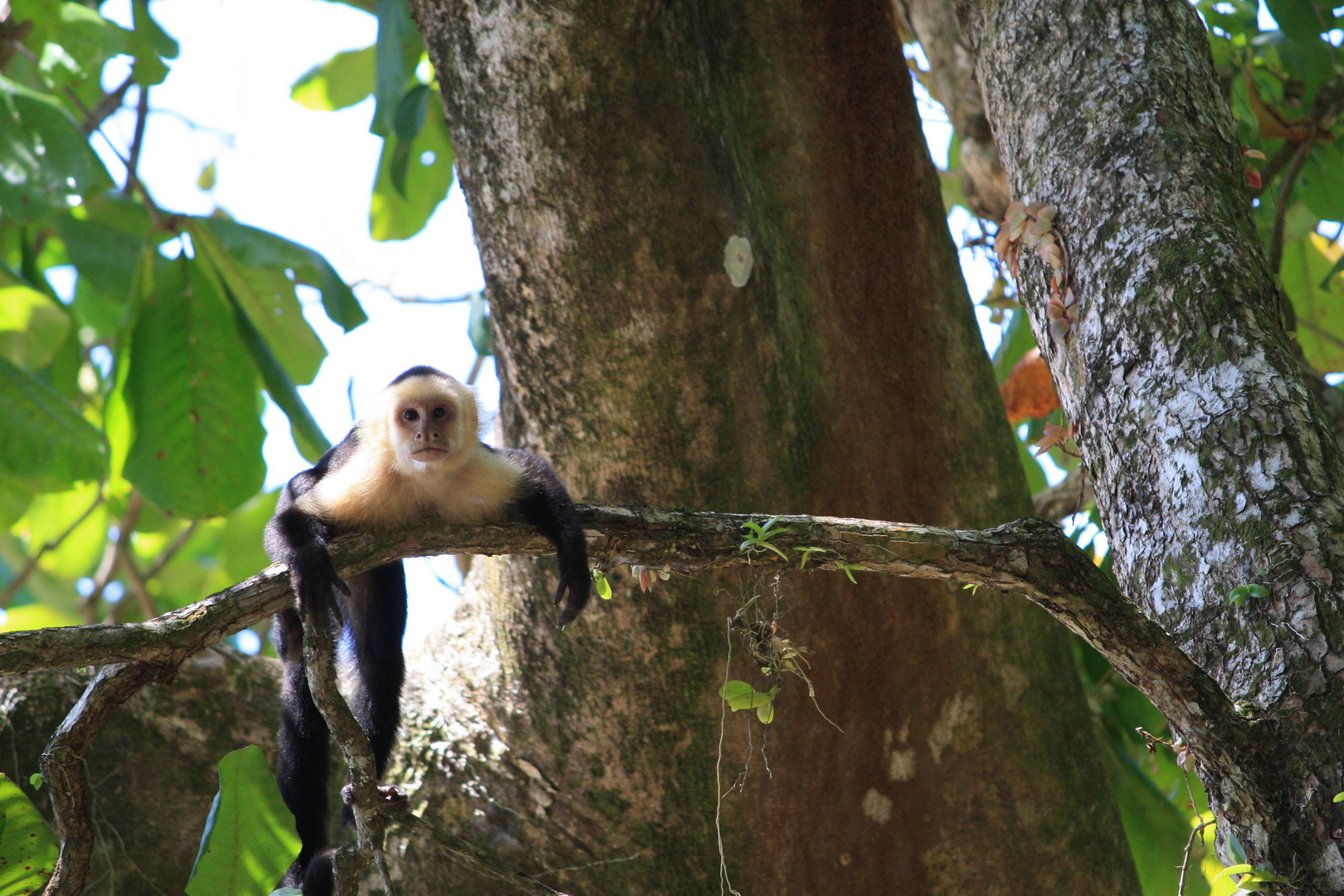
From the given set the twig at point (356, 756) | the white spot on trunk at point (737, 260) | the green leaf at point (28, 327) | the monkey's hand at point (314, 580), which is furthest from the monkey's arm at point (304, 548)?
the green leaf at point (28, 327)

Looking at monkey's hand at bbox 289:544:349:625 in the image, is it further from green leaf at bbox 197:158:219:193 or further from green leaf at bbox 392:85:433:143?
green leaf at bbox 197:158:219:193

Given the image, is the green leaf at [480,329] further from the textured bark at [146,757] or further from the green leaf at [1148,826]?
the green leaf at [1148,826]

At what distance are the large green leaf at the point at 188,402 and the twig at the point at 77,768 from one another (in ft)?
4.29

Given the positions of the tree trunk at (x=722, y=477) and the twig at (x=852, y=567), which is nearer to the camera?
the twig at (x=852, y=567)

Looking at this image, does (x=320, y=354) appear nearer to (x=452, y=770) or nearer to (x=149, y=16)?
(x=149, y=16)

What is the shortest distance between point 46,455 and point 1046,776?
91.2 inches

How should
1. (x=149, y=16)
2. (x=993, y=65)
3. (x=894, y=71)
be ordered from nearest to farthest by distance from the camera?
(x=993, y=65), (x=894, y=71), (x=149, y=16)

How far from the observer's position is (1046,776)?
2205 mm

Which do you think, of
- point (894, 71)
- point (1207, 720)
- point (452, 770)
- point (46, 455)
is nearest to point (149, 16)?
point (46, 455)

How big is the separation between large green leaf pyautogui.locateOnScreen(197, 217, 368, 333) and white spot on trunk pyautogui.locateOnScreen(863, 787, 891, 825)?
1.67m

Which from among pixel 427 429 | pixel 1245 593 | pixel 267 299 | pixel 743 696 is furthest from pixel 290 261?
pixel 1245 593

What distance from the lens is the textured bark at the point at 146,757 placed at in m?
1.87

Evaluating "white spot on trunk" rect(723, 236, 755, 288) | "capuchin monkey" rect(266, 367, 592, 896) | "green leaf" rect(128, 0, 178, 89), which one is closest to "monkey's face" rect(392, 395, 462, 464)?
"capuchin monkey" rect(266, 367, 592, 896)

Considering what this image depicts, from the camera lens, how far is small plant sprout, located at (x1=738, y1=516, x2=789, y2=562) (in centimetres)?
134
